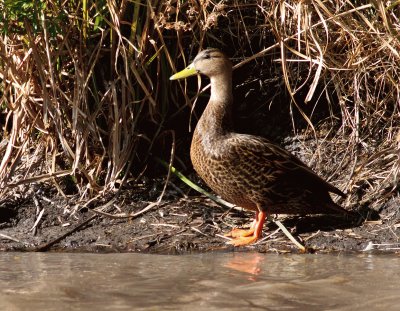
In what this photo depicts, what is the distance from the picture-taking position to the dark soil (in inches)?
A: 204

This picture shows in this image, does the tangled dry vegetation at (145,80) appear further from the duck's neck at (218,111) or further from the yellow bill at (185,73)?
the duck's neck at (218,111)

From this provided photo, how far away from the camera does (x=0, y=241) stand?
529cm

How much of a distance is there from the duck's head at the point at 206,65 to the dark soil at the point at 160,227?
78 cm

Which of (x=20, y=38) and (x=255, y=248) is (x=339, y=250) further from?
(x=20, y=38)

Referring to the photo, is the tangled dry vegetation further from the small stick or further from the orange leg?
the orange leg

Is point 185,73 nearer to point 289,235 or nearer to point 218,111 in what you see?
point 218,111

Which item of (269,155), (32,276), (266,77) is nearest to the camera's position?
(32,276)

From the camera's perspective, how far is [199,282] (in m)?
4.20

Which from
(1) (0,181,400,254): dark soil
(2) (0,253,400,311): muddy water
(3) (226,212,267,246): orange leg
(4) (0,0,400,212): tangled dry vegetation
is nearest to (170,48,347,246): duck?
(3) (226,212,267,246): orange leg

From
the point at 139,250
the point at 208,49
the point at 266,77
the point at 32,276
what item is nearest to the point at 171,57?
the point at 208,49

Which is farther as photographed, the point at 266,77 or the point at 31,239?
the point at 266,77

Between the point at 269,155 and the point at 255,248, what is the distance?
0.59 m

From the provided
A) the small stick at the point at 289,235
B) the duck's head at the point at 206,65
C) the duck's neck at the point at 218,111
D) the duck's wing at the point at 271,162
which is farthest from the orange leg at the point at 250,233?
the duck's head at the point at 206,65

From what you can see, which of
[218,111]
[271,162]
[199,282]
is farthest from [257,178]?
[199,282]
